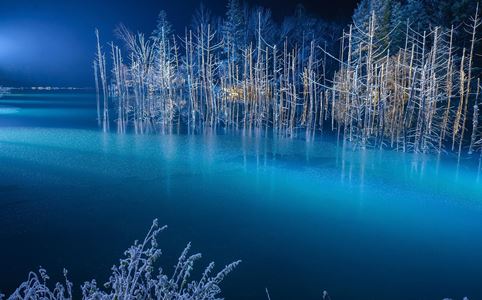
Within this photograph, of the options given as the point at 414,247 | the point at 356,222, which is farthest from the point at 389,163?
the point at 414,247

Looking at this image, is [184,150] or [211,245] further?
[184,150]

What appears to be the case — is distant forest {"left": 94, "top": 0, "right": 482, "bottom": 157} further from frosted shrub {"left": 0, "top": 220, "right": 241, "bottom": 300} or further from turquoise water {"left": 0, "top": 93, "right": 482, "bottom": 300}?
frosted shrub {"left": 0, "top": 220, "right": 241, "bottom": 300}

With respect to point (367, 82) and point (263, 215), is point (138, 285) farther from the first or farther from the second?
point (367, 82)

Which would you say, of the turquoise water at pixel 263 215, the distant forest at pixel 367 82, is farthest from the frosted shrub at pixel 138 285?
the distant forest at pixel 367 82

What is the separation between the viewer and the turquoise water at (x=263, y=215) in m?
6.56

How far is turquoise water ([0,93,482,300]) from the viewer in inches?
258

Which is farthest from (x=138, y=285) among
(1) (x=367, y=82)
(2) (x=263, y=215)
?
(1) (x=367, y=82)

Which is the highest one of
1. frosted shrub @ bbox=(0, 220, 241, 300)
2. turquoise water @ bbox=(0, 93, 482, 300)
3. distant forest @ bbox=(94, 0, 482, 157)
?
distant forest @ bbox=(94, 0, 482, 157)

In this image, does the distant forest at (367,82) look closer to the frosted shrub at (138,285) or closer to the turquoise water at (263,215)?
the turquoise water at (263,215)

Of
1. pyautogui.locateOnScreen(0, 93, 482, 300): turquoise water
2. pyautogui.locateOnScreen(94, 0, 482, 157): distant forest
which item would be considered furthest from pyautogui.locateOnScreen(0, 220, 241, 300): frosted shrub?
pyautogui.locateOnScreen(94, 0, 482, 157): distant forest

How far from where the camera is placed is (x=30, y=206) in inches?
361

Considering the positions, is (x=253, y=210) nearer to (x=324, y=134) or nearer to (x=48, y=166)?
(x=48, y=166)

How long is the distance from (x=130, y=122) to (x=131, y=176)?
490 inches

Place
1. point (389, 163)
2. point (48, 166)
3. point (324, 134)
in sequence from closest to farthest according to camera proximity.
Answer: point (48, 166), point (389, 163), point (324, 134)
